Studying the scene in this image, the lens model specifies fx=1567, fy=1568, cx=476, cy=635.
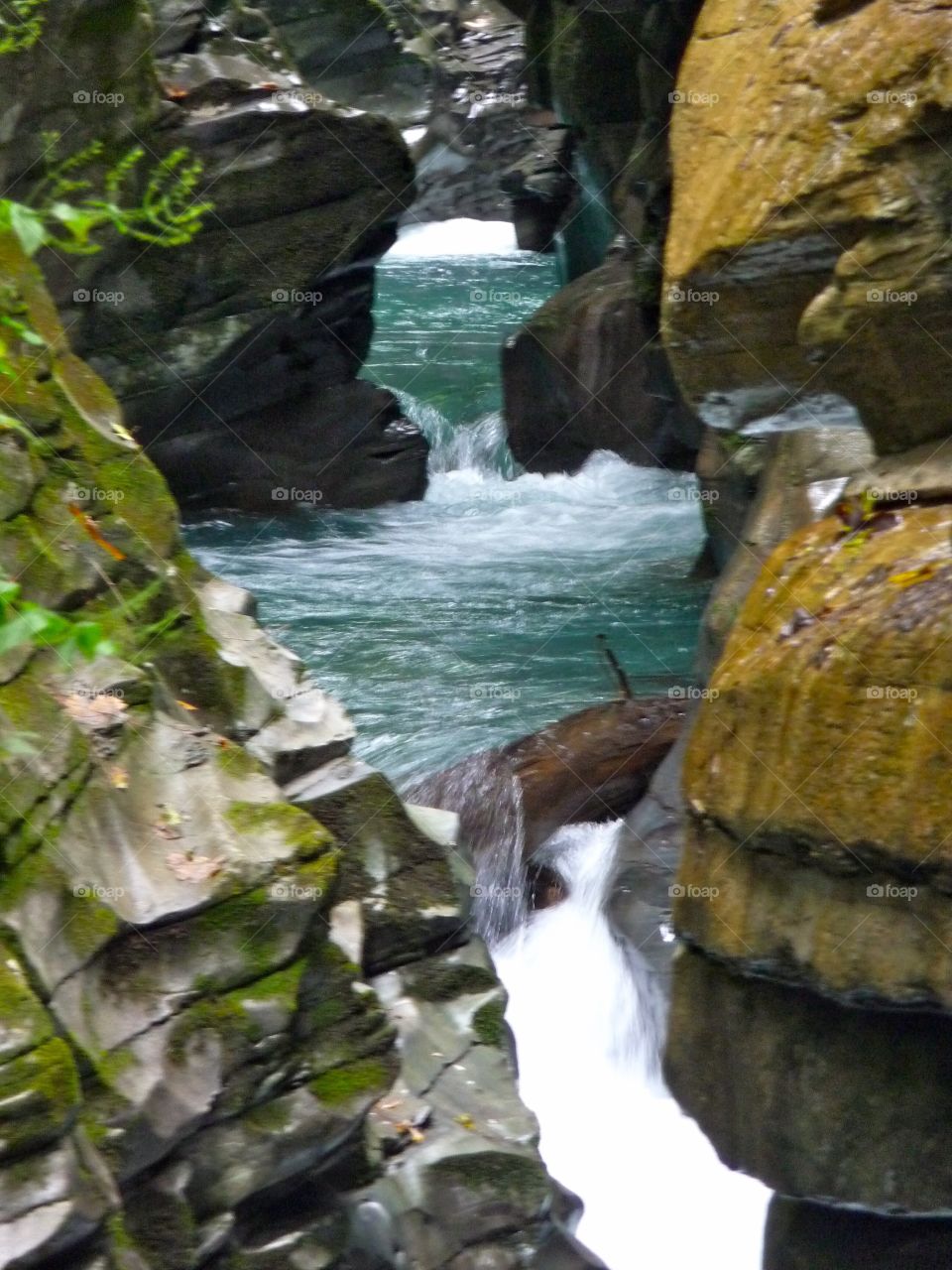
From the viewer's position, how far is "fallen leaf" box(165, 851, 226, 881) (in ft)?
12.5

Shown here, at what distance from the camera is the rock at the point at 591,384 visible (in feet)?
37.0

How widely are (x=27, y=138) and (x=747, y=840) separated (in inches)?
267
